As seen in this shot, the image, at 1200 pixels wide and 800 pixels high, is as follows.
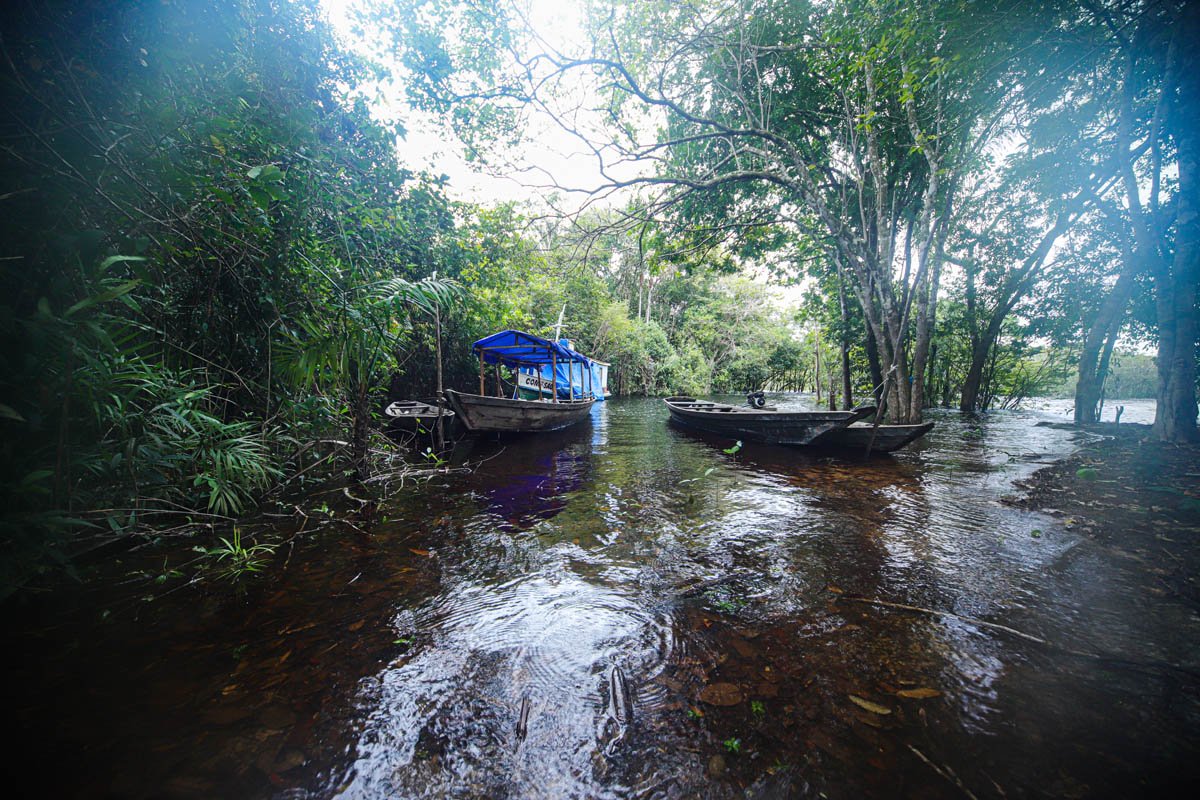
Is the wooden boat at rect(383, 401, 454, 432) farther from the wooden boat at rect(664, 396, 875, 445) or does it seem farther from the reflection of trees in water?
the wooden boat at rect(664, 396, 875, 445)

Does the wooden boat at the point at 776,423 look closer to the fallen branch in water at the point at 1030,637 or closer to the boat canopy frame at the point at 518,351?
the boat canopy frame at the point at 518,351

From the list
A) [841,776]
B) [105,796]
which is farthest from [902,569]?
[105,796]

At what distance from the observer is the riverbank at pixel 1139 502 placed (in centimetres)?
284

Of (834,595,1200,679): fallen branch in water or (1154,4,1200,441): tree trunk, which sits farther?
(1154,4,1200,441): tree trunk

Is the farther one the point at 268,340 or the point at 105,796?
the point at 268,340

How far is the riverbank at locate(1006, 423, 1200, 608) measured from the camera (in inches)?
112

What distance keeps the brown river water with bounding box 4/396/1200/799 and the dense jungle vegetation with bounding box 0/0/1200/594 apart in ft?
2.97

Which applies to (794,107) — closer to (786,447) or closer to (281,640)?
(786,447)

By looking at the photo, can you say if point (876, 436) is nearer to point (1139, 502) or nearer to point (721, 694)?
point (1139, 502)

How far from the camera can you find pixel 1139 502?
4.10 metres

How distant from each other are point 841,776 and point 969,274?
17.7 meters

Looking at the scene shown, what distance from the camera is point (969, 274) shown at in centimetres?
1322

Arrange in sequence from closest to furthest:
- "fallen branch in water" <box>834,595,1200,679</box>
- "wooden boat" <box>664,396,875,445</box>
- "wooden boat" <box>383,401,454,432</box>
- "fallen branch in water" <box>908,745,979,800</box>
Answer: "fallen branch in water" <box>908,745,979,800</box>
"fallen branch in water" <box>834,595,1200,679</box>
"wooden boat" <box>664,396,875,445</box>
"wooden boat" <box>383,401,454,432</box>

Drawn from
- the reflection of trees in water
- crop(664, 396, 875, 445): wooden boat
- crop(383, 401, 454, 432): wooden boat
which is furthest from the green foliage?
crop(664, 396, 875, 445): wooden boat
